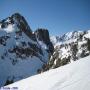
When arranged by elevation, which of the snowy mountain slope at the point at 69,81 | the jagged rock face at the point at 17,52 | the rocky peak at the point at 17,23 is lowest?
the snowy mountain slope at the point at 69,81

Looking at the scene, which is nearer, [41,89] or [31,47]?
[41,89]

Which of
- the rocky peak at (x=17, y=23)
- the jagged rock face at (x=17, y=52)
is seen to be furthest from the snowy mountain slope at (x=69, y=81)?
the rocky peak at (x=17, y=23)

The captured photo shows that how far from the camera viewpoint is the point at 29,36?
192750mm

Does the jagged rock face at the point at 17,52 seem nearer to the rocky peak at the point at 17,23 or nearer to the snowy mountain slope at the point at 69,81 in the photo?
the rocky peak at the point at 17,23

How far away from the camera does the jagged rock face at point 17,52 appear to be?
13111 cm

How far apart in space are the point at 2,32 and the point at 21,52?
892 inches

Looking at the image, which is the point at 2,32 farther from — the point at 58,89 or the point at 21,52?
the point at 58,89

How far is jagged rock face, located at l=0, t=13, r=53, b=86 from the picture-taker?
131113 mm

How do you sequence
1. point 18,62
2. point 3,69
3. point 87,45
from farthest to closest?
point 18,62 → point 3,69 → point 87,45

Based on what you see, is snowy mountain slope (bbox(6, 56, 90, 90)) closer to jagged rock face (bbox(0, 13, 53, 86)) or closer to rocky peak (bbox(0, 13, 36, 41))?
jagged rock face (bbox(0, 13, 53, 86))

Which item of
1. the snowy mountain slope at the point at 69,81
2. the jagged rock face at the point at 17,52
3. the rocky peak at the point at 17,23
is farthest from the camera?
the rocky peak at the point at 17,23

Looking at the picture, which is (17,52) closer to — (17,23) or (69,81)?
(17,23)

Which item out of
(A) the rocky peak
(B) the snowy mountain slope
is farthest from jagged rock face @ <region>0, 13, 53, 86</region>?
(B) the snowy mountain slope

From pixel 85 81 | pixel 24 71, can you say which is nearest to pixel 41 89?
pixel 85 81
